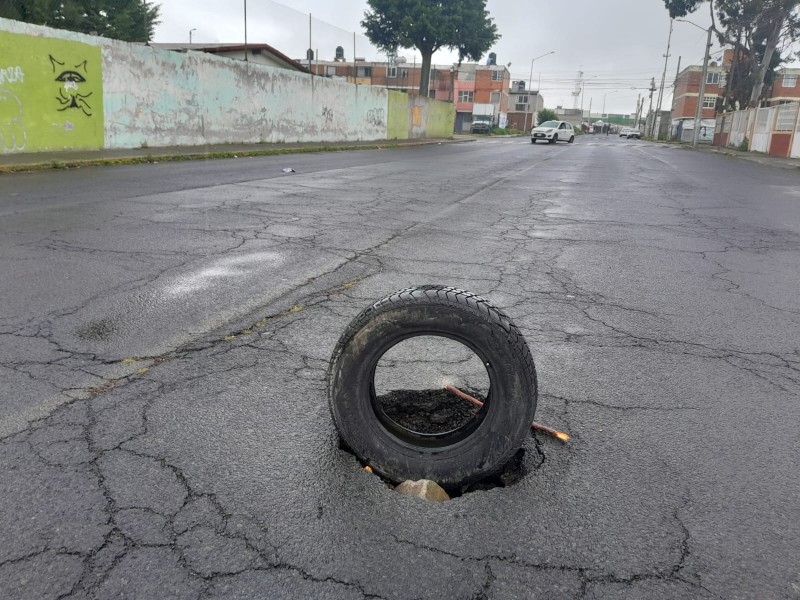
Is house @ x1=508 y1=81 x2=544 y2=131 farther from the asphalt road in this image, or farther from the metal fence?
the asphalt road

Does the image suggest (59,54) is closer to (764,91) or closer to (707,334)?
(707,334)

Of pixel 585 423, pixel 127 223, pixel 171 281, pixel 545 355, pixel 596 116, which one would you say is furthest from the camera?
pixel 596 116

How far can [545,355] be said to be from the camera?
3.83 meters

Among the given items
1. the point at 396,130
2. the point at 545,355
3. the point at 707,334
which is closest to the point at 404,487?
the point at 545,355

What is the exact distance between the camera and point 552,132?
1816 inches

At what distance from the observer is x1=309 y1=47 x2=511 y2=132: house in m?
87.3

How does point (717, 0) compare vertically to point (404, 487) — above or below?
above

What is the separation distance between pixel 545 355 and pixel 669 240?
490 cm

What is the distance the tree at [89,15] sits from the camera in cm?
3003

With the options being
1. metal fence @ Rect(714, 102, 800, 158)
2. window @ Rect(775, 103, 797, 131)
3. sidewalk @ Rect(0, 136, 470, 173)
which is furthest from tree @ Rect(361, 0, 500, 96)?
sidewalk @ Rect(0, 136, 470, 173)

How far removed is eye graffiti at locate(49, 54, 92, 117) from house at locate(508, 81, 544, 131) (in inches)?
3685

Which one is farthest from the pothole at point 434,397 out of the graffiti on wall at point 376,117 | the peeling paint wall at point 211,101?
the graffiti on wall at point 376,117

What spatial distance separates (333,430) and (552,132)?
46.7 metres

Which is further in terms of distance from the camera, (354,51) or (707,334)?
(354,51)
